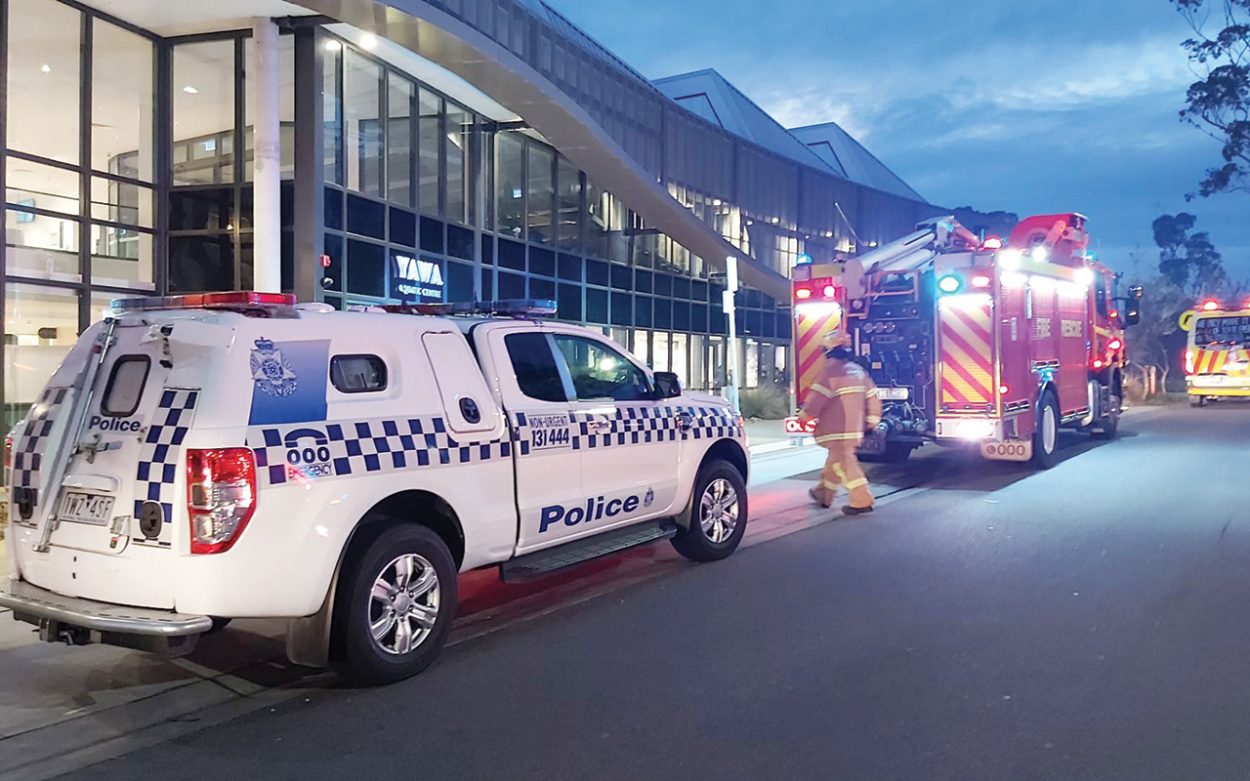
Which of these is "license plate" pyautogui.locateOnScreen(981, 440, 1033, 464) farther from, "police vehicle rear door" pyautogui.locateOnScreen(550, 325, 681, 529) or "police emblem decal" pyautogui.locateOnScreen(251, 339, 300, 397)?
"police emblem decal" pyautogui.locateOnScreen(251, 339, 300, 397)

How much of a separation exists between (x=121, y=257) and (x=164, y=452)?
36.9 feet

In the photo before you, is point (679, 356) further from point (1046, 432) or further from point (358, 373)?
point (358, 373)

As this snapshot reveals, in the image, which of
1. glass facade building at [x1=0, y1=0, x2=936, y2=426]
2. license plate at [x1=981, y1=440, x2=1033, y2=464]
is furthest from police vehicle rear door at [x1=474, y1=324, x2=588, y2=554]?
glass facade building at [x1=0, y1=0, x2=936, y2=426]

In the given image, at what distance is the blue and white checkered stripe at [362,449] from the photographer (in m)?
4.64

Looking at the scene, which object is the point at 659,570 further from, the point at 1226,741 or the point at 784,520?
the point at 1226,741

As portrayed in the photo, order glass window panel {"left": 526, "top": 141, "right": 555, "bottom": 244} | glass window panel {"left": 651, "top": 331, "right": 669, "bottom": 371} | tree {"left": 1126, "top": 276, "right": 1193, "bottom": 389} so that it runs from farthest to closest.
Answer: tree {"left": 1126, "top": 276, "right": 1193, "bottom": 389}, glass window panel {"left": 651, "top": 331, "right": 669, "bottom": 371}, glass window panel {"left": 526, "top": 141, "right": 555, "bottom": 244}

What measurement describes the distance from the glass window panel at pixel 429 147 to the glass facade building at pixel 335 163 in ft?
0.14

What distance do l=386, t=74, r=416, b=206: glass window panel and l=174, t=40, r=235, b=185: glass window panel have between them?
9.04ft

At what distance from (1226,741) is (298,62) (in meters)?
14.4

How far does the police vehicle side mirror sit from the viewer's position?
7.46m

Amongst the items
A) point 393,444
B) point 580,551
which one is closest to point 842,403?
point 580,551

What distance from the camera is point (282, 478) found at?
4.64 m

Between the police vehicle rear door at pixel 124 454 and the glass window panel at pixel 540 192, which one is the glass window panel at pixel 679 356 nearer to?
the glass window panel at pixel 540 192

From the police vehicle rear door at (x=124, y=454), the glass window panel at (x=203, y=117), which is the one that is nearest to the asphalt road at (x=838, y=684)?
the police vehicle rear door at (x=124, y=454)
